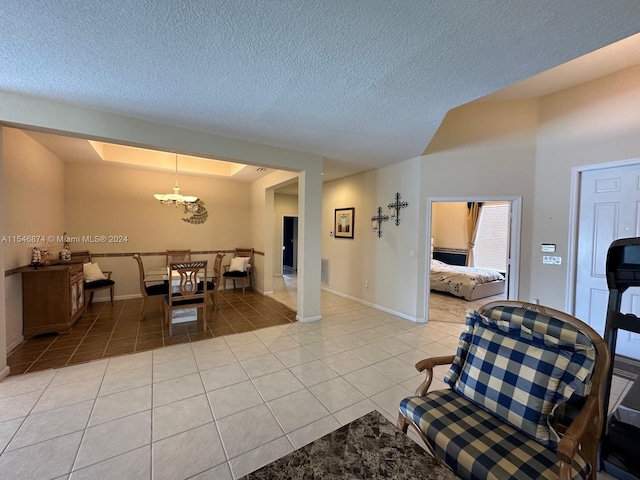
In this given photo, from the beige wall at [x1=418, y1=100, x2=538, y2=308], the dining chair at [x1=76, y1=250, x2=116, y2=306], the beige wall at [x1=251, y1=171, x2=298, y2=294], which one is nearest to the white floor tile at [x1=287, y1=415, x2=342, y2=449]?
the beige wall at [x1=418, y1=100, x2=538, y2=308]

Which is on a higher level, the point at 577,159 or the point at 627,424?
the point at 577,159

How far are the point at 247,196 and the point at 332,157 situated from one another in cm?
317

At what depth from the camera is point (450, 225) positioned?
321 inches

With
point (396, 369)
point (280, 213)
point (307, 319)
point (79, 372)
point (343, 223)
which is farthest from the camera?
point (280, 213)

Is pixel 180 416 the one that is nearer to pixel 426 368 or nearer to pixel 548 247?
pixel 426 368

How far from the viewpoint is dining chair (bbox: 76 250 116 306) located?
14.2ft

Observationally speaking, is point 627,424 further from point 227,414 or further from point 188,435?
point 188,435

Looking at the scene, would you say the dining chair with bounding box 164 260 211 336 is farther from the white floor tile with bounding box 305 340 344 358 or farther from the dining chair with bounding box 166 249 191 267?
the dining chair with bounding box 166 249 191 267

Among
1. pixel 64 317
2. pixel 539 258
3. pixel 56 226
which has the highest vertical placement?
pixel 56 226

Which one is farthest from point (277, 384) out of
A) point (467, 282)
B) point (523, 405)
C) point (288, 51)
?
point (467, 282)

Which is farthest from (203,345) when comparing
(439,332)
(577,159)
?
(577,159)

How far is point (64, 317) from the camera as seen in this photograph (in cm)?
333

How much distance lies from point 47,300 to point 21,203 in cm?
124

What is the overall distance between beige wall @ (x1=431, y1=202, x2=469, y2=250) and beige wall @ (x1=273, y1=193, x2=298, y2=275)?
14.2 ft
